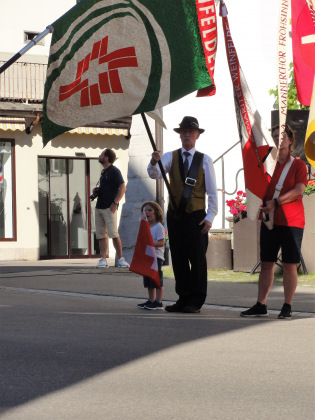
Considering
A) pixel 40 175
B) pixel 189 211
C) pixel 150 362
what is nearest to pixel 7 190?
pixel 40 175

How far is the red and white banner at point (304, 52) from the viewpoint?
27.6 feet

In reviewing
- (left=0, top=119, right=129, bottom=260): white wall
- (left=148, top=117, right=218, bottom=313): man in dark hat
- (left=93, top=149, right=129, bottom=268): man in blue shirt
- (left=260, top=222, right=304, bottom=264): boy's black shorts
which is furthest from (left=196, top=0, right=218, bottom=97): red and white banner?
(left=0, top=119, right=129, bottom=260): white wall

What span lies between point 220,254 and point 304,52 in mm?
7593

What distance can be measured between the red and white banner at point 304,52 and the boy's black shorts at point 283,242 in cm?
110

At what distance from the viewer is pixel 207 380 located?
225 inches

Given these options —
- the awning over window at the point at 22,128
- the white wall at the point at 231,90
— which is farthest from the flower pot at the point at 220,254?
the awning over window at the point at 22,128

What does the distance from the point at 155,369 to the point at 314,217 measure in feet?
27.1

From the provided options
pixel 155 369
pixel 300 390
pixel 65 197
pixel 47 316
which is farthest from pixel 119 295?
pixel 65 197

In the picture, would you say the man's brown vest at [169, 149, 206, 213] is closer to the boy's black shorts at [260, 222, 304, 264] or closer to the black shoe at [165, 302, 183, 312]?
the boy's black shorts at [260, 222, 304, 264]

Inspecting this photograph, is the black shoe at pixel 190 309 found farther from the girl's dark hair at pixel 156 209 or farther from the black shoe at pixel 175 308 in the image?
the girl's dark hair at pixel 156 209

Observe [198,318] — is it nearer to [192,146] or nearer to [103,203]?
[192,146]

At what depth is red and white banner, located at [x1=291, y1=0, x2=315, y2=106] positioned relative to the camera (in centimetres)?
842

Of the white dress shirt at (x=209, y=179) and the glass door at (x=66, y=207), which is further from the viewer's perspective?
the glass door at (x=66, y=207)

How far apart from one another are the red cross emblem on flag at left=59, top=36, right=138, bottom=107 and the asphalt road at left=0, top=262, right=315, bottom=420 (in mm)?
1883
